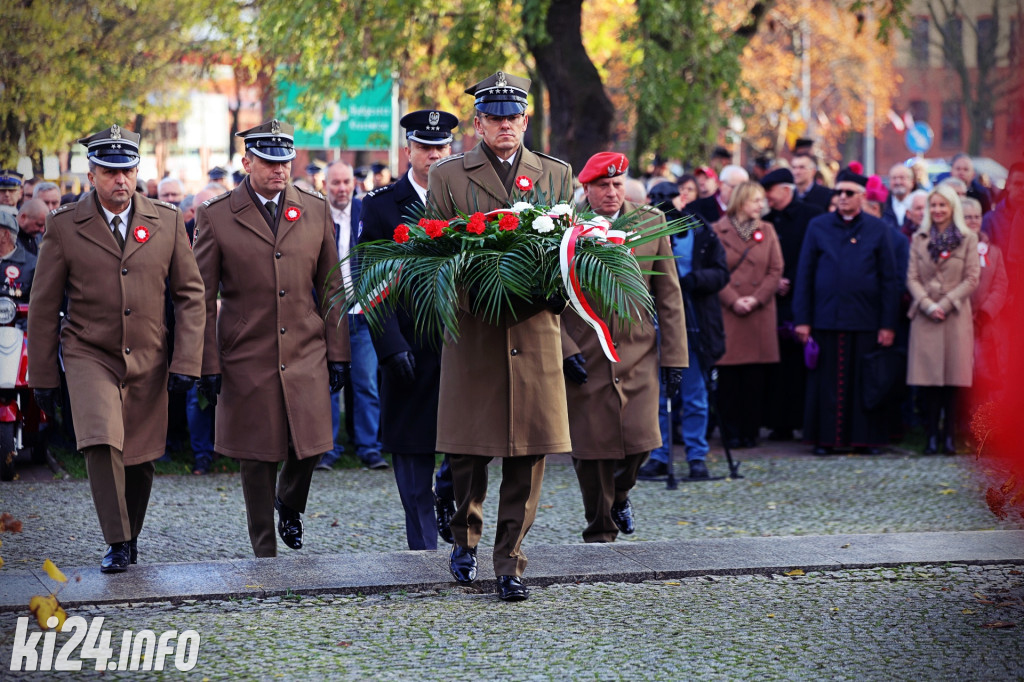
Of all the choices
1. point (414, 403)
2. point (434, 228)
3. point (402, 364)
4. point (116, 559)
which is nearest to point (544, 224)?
point (434, 228)

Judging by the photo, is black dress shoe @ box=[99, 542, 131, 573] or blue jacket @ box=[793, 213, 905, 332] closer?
black dress shoe @ box=[99, 542, 131, 573]

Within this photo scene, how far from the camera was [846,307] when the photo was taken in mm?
12078

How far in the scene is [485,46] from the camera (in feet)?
55.9

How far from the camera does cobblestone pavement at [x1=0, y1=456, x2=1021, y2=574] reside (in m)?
8.25

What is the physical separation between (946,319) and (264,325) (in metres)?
6.90

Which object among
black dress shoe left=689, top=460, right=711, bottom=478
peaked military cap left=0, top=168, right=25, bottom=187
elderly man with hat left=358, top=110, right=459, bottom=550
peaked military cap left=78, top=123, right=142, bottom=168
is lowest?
black dress shoe left=689, top=460, right=711, bottom=478

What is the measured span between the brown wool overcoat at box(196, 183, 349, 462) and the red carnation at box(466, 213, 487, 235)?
1331mm

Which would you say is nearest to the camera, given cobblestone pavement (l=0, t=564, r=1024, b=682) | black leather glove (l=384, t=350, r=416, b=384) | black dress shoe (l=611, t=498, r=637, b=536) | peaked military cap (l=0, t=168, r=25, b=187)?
cobblestone pavement (l=0, t=564, r=1024, b=682)

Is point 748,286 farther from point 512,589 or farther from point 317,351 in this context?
point 512,589

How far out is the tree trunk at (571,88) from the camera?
15.9 meters

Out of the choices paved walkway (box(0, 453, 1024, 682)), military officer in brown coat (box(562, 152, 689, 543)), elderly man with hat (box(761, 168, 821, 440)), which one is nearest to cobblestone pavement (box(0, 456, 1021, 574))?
paved walkway (box(0, 453, 1024, 682))

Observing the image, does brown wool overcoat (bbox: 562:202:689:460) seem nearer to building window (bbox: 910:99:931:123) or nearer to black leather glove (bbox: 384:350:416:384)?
black leather glove (bbox: 384:350:416:384)

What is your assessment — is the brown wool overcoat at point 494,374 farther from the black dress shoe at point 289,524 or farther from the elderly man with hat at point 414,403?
the black dress shoe at point 289,524

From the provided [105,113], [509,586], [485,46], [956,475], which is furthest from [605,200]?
[105,113]
